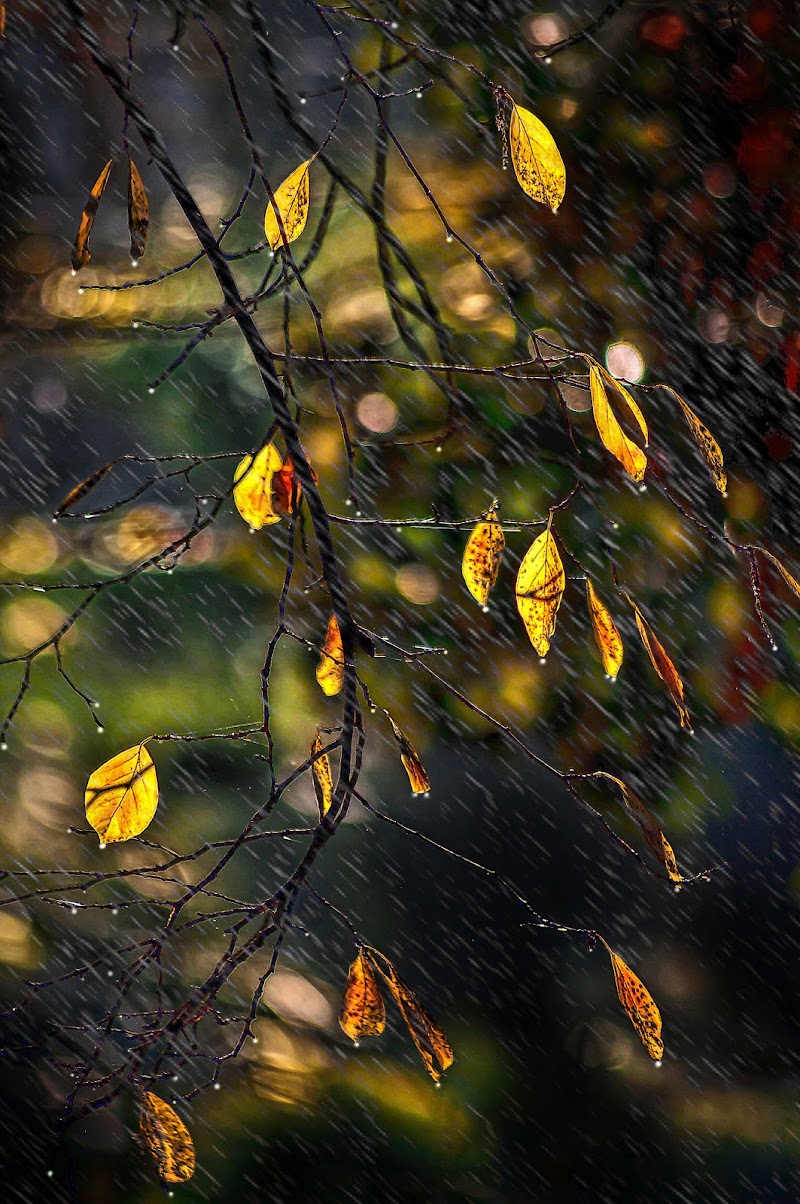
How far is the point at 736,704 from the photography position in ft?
5.12

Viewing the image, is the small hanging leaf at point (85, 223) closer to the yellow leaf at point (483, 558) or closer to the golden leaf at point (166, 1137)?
the yellow leaf at point (483, 558)

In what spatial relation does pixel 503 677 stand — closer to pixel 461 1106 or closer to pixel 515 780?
pixel 515 780

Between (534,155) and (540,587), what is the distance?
303 millimetres

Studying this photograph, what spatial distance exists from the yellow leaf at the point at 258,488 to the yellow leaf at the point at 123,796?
231mm

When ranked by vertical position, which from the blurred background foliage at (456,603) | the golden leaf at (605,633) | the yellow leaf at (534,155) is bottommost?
the blurred background foliage at (456,603)

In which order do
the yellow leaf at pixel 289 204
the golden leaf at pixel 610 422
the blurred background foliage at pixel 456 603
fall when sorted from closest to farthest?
the golden leaf at pixel 610 422
the yellow leaf at pixel 289 204
the blurred background foliage at pixel 456 603

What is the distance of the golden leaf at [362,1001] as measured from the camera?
36.3 inches

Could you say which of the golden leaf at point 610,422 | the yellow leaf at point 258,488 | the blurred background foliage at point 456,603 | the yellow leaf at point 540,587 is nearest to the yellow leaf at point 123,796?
the yellow leaf at point 258,488

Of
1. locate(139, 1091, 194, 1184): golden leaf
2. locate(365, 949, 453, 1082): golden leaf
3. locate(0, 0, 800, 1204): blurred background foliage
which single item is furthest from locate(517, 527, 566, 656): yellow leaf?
locate(0, 0, 800, 1204): blurred background foliage

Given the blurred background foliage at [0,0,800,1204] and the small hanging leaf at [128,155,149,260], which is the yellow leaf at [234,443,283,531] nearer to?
the small hanging leaf at [128,155,149,260]

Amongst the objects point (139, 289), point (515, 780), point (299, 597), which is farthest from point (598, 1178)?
point (139, 289)

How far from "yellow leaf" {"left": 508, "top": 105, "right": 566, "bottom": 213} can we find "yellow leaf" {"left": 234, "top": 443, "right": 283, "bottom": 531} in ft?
0.88

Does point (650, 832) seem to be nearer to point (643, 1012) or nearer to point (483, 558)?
point (643, 1012)

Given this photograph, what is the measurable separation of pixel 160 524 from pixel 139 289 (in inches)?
16.8
